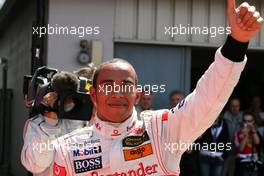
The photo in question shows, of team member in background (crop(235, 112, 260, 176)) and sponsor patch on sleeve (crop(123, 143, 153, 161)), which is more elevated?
sponsor patch on sleeve (crop(123, 143, 153, 161))

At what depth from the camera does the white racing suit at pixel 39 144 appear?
2.54 metres

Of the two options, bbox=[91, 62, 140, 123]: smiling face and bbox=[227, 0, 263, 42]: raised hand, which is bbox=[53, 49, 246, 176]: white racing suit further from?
bbox=[227, 0, 263, 42]: raised hand

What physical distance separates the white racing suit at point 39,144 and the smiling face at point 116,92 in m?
0.48

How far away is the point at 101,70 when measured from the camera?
2.16 meters

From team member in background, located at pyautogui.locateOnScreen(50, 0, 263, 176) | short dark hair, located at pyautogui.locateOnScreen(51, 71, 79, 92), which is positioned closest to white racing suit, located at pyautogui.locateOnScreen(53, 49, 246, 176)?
team member in background, located at pyautogui.locateOnScreen(50, 0, 263, 176)

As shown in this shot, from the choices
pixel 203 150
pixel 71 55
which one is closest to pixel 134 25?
pixel 71 55

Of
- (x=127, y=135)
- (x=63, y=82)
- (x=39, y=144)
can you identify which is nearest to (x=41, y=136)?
(x=39, y=144)

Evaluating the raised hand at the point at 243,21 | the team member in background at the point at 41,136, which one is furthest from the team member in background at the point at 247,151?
the raised hand at the point at 243,21

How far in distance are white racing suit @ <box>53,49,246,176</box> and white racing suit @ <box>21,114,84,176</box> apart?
0.36 m

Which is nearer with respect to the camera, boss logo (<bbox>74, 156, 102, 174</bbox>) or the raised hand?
the raised hand

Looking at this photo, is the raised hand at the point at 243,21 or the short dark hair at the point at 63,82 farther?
the short dark hair at the point at 63,82

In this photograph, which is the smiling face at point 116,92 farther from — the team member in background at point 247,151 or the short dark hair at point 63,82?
the team member in background at point 247,151

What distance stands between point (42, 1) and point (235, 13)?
5.35 meters

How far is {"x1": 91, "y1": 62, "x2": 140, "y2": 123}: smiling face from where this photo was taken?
2.09 meters
